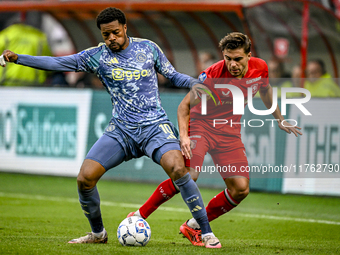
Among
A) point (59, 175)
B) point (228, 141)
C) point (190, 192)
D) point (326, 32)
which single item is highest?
point (326, 32)

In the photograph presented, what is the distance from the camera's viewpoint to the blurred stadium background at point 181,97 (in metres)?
8.86

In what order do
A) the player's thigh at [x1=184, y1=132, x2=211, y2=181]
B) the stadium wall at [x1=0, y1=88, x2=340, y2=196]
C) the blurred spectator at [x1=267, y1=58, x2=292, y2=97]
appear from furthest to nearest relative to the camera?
1. the blurred spectator at [x1=267, y1=58, x2=292, y2=97]
2. the stadium wall at [x1=0, y1=88, x2=340, y2=196]
3. the player's thigh at [x1=184, y1=132, x2=211, y2=181]

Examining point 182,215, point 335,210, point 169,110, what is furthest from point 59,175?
point 335,210

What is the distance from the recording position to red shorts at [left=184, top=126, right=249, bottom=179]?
213 inches

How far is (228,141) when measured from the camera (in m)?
5.52

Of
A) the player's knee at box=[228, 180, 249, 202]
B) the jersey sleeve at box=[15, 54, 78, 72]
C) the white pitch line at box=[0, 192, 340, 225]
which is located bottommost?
the white pitch line at box=[0, 192, 340, 225]

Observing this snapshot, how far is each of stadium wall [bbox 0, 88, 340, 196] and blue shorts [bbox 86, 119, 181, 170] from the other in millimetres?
4305

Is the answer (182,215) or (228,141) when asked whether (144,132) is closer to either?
(228,141)

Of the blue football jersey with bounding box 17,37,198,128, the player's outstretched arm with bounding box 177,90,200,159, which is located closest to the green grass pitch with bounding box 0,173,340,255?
the player's outstretched arm with bounding box 177,90,200,159

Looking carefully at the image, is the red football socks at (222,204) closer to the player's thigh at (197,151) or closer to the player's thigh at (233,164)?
the player's thigh at (233,164)

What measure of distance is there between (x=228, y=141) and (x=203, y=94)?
2.09 ft

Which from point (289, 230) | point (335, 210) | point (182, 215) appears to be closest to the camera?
point (289, 230)

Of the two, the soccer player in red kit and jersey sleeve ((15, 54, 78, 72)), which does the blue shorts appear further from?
jersey sleeve ((15, 54, 78, 72))

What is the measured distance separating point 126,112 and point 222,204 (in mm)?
1409
